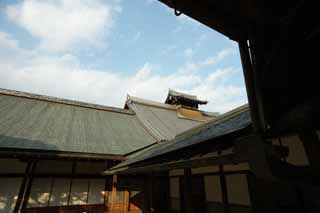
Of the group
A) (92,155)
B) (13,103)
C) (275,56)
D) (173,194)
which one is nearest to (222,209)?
(173,194)

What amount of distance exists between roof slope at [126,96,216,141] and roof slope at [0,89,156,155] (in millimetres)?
527

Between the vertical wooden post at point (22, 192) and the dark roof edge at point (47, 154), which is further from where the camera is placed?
the vertical wooden post at point (22, 192)

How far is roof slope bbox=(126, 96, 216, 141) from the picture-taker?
969 cm

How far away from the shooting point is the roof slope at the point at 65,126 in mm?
5774

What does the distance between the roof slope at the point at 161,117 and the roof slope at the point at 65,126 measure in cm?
53

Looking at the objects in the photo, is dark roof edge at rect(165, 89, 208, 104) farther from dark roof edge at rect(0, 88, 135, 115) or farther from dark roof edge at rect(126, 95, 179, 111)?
dark roof edge at rect(0, 88, 135, 115)

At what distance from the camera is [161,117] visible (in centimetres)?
1231

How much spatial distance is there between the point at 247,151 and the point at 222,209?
490cm

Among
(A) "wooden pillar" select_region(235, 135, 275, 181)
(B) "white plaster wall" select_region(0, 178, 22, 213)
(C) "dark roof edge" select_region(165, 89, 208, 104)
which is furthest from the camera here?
(C) "dark roof edge" select_region(165, 89, 208, 104)

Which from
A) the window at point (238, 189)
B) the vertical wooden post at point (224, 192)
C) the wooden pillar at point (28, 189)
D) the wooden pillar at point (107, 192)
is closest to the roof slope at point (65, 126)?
the wooden pillar at point (28, 189)

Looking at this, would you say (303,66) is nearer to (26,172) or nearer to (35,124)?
(26,172)

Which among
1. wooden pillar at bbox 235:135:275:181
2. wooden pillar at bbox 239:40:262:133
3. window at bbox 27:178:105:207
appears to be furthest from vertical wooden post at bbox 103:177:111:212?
wooden pillar at bbox 239:40:262:133

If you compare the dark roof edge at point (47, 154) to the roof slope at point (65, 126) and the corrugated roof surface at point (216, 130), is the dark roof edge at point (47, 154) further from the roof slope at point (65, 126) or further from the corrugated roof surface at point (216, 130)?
the corrugated roof surface at point (216, 130)

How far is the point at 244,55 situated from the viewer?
1178 mm
